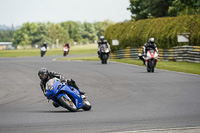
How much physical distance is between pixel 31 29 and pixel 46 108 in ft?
577

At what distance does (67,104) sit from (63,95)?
0.21 metres

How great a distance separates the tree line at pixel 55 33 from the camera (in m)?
168

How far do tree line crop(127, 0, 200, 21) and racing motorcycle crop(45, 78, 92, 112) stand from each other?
4095 cm

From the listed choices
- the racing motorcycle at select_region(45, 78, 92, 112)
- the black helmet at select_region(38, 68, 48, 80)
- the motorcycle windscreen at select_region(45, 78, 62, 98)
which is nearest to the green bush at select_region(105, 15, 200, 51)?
the racing motorcycle at select_region(45, 78, 92, 112)

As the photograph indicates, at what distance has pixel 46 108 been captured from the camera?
40.0 feet

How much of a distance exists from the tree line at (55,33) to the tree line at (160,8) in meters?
97.9

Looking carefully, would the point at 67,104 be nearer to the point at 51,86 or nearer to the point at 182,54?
the point at 51,86

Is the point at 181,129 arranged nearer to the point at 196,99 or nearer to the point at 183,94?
the point at 196,99

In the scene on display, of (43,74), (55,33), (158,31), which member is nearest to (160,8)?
(158,31)

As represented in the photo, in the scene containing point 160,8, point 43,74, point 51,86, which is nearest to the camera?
point 51,86

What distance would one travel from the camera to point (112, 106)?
475 inches

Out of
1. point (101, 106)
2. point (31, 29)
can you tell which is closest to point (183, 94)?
point (101, 106)

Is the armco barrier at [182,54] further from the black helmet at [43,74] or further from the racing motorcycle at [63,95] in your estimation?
the black helmet at [43,74]

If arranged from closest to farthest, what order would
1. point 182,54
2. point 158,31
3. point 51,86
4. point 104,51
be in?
point 51,86, point 104,51, point 182,54, point 158,31
